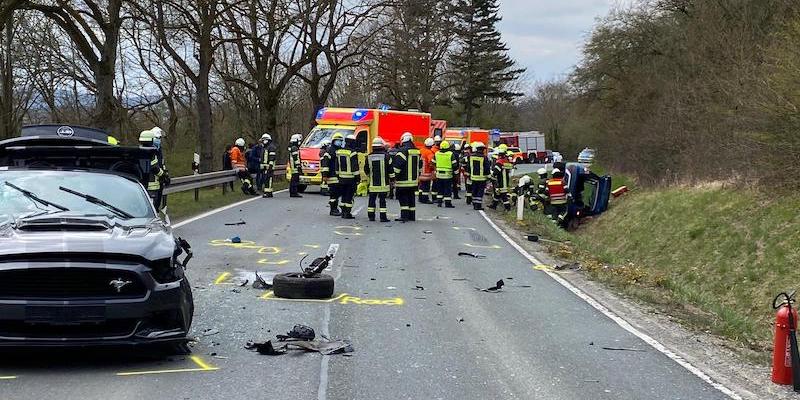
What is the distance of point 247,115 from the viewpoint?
5309 centimetres

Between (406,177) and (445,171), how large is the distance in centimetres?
444

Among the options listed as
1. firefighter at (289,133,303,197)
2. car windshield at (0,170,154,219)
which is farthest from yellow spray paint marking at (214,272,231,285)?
firefighter at (289,133,303,197)

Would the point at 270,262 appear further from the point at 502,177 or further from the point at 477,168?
the point at 502,177

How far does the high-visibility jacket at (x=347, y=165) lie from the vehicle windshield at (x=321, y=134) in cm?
827

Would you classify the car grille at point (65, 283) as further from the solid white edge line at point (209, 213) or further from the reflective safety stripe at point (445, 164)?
the reflective safety stripe at point (445, 164)

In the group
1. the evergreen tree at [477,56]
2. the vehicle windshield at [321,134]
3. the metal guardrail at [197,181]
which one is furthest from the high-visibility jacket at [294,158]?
the evergreen tree at [477,56]

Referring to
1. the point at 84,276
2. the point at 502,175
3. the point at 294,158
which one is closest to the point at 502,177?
the point at 502,175

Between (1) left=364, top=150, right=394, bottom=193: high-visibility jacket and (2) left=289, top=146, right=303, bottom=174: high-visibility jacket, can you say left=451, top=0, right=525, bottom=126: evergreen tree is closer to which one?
(2) left=289, top=146, right=303, bottom=174: high-visibility jacket

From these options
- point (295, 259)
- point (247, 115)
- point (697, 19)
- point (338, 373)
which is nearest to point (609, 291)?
point (295, 259)

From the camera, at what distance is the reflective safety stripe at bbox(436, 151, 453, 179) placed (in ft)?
72.3

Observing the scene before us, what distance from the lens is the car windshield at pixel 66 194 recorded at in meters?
6.54

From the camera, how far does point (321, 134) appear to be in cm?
2681

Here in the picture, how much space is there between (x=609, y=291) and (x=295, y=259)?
179 inches

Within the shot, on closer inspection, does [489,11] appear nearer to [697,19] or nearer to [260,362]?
[697,19]
